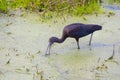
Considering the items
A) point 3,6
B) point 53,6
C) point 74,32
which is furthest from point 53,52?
point 3,6

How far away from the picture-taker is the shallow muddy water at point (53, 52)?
558cm

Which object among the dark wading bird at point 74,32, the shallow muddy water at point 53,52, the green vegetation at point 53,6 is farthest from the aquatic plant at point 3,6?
the dark wading bird at point 74,32

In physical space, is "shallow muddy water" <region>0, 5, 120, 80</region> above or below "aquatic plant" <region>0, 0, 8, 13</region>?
below

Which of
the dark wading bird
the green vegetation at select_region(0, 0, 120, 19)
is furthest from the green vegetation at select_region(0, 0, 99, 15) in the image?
the dark wading bird

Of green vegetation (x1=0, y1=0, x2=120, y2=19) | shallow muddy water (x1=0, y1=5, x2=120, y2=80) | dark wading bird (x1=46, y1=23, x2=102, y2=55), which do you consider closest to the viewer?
shallow muddy water (x1=0, y1=5, x2=120, y2=80)

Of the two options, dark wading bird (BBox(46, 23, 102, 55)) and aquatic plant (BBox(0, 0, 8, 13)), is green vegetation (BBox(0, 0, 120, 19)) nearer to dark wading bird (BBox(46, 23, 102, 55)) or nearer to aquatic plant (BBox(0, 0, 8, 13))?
aquatic plant (BBox(0, 0, 8, 13))

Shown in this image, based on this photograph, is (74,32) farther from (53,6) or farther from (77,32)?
(53,6)

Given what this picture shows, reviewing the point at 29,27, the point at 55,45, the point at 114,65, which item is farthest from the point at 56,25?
the point at 114,65

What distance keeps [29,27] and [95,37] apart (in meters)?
1.23

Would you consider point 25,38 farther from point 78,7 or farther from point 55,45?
point 78,7

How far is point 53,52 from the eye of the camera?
642cm

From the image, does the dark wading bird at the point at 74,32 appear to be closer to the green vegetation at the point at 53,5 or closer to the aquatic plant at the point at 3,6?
the green vegetation at the point at 53,5

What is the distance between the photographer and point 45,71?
564 cm

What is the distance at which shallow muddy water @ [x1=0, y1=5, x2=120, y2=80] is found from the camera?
558cm
